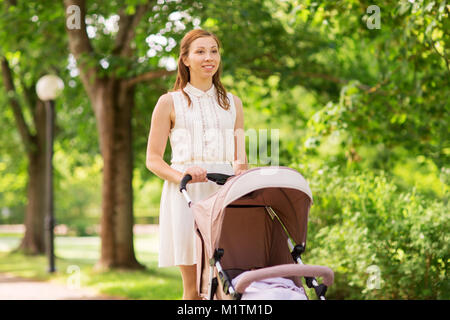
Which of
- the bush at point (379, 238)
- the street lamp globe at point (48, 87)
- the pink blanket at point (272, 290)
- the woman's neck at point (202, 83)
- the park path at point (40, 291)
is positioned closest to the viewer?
the pink blanket at point (272, 290)

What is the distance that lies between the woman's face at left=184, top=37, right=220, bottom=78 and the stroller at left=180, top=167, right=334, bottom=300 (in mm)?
704

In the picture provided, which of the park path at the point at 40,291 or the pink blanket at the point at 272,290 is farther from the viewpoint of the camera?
the park path at the point at 40,291

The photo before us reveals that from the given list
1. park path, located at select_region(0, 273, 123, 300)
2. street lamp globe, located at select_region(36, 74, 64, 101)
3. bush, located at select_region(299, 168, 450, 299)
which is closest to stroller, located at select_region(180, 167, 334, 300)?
bush, located at select_region(299, 168, 450, 299)

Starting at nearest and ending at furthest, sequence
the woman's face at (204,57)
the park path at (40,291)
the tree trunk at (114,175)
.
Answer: the woman's face at (204,57) → the park path at (40,291) → the tree trunk at (114,175)

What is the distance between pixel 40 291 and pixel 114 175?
102 inches

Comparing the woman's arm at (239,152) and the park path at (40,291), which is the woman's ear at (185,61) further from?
the park path at (40,291)

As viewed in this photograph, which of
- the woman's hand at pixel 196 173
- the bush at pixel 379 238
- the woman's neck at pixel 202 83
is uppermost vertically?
the woman's neck at pixel 202 83

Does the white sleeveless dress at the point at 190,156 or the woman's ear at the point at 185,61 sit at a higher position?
the woman's ear at the point at 185,61

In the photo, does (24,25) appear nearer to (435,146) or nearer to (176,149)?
(435,146)

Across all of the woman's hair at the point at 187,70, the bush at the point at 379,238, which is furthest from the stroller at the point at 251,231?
the bush at the point at 379,238

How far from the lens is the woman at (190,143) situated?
12.1 ft

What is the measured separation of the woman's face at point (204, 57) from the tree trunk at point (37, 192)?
14865 millimetres

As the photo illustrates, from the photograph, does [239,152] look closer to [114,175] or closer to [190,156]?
[190,156]

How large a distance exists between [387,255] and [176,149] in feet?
11.7
